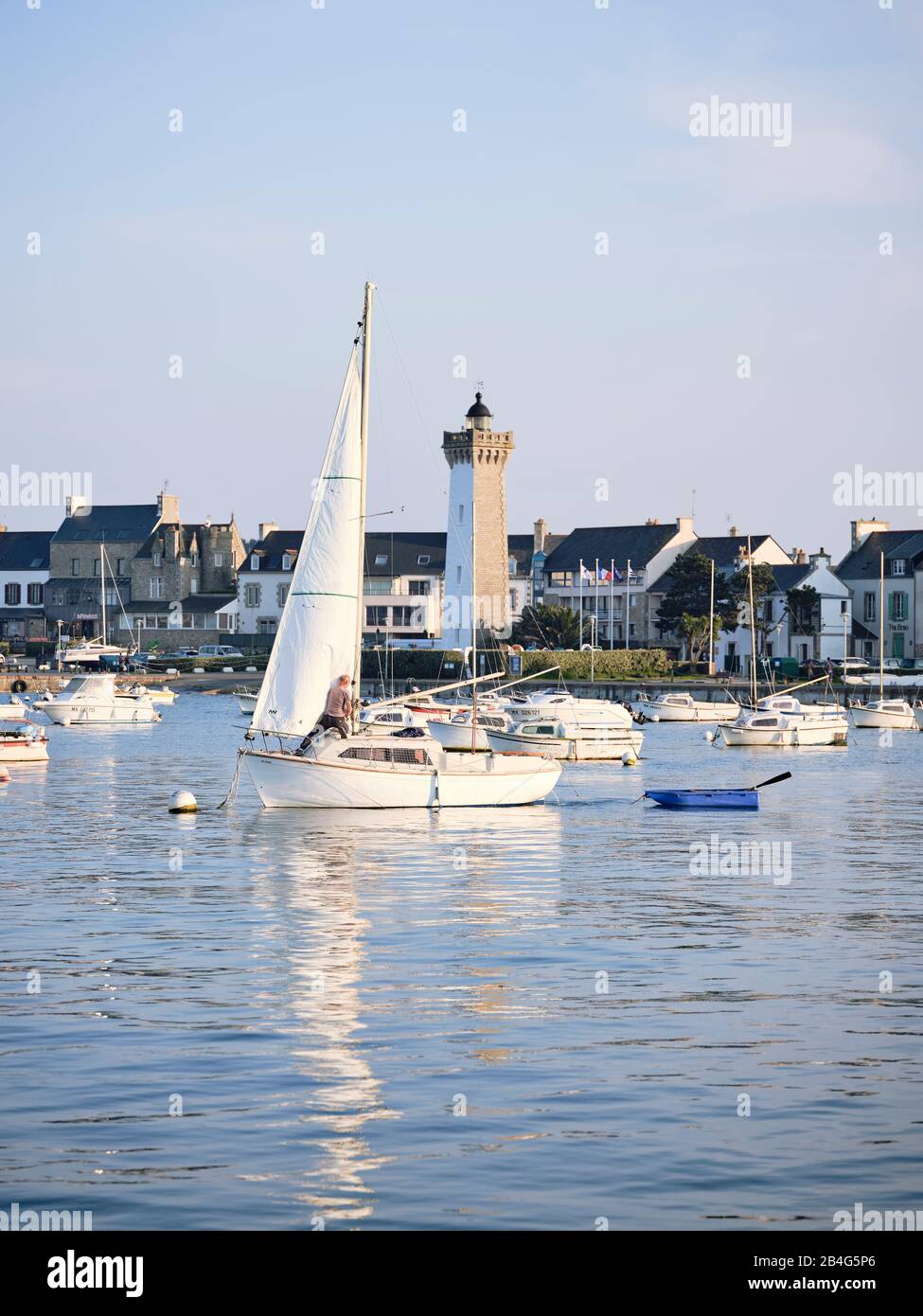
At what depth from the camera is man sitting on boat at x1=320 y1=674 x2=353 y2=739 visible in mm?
40031

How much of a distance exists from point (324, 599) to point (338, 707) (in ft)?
8.29

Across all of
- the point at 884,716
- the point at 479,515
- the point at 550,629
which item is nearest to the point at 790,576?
the point at 550,629

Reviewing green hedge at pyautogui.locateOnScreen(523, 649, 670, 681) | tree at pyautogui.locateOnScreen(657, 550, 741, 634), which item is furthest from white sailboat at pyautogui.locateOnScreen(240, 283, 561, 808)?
tree at pyautogui.locateOnScreen(657, 550, 741, 634)

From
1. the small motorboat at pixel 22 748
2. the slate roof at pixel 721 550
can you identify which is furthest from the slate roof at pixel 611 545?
the small motorboat at pixel 22 748

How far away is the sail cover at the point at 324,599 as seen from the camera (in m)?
40.3

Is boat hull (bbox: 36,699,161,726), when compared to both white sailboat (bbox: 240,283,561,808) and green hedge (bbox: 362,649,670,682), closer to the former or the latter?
green hedge (bbox: 362,649,670,682)

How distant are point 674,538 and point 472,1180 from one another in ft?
438

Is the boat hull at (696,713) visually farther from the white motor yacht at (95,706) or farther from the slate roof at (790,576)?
the slate roof at (790,576)

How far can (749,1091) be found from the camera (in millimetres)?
16969

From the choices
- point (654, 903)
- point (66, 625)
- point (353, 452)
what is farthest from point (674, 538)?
point (654, 903)

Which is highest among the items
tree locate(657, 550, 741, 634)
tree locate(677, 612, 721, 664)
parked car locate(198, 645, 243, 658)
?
tree locate(657, 550, 741, 634)

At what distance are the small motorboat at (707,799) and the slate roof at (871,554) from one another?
3471 inches

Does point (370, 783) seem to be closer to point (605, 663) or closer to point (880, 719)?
point (880, 719)

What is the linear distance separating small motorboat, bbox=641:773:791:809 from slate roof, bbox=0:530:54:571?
131 meters
